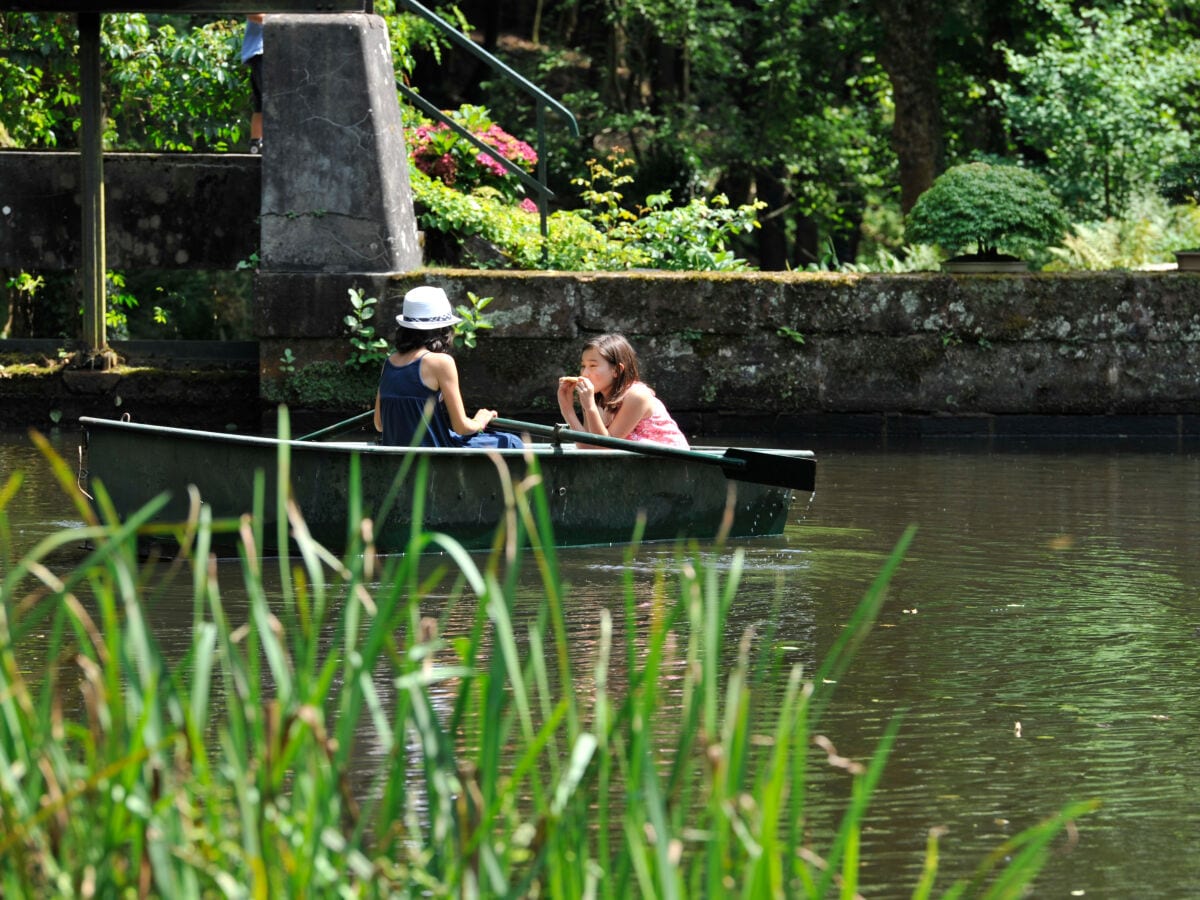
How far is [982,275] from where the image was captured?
39.4 ft

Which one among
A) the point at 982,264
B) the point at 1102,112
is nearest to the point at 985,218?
the point at 982,264

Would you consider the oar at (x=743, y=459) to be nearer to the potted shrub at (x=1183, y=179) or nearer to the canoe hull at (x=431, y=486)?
the canoe hull at (x=431, y=486)

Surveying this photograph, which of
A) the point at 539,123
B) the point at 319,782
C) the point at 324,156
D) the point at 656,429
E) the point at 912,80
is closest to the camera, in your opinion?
the point at 319,782

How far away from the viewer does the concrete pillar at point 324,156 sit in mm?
11555

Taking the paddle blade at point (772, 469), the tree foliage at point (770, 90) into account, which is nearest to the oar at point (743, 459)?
the paddle blade at point (772, 469)

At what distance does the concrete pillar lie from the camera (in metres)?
11.6

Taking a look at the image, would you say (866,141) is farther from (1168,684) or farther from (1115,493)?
(1168,684)

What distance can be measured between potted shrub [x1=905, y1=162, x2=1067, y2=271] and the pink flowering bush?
283 cm

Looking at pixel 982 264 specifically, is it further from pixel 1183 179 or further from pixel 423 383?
pixel 423 383

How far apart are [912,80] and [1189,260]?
305 inches

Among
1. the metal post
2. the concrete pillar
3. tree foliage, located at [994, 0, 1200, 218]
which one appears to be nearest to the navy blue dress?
the concrete pillar

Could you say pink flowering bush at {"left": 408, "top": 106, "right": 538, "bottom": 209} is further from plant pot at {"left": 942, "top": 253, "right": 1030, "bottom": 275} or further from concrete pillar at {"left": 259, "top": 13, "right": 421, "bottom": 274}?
plant pot at {"left": 942, "top": 253, "right": 1030, "bottom": 275}

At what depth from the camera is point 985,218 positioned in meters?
12.1

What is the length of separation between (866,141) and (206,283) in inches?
321
